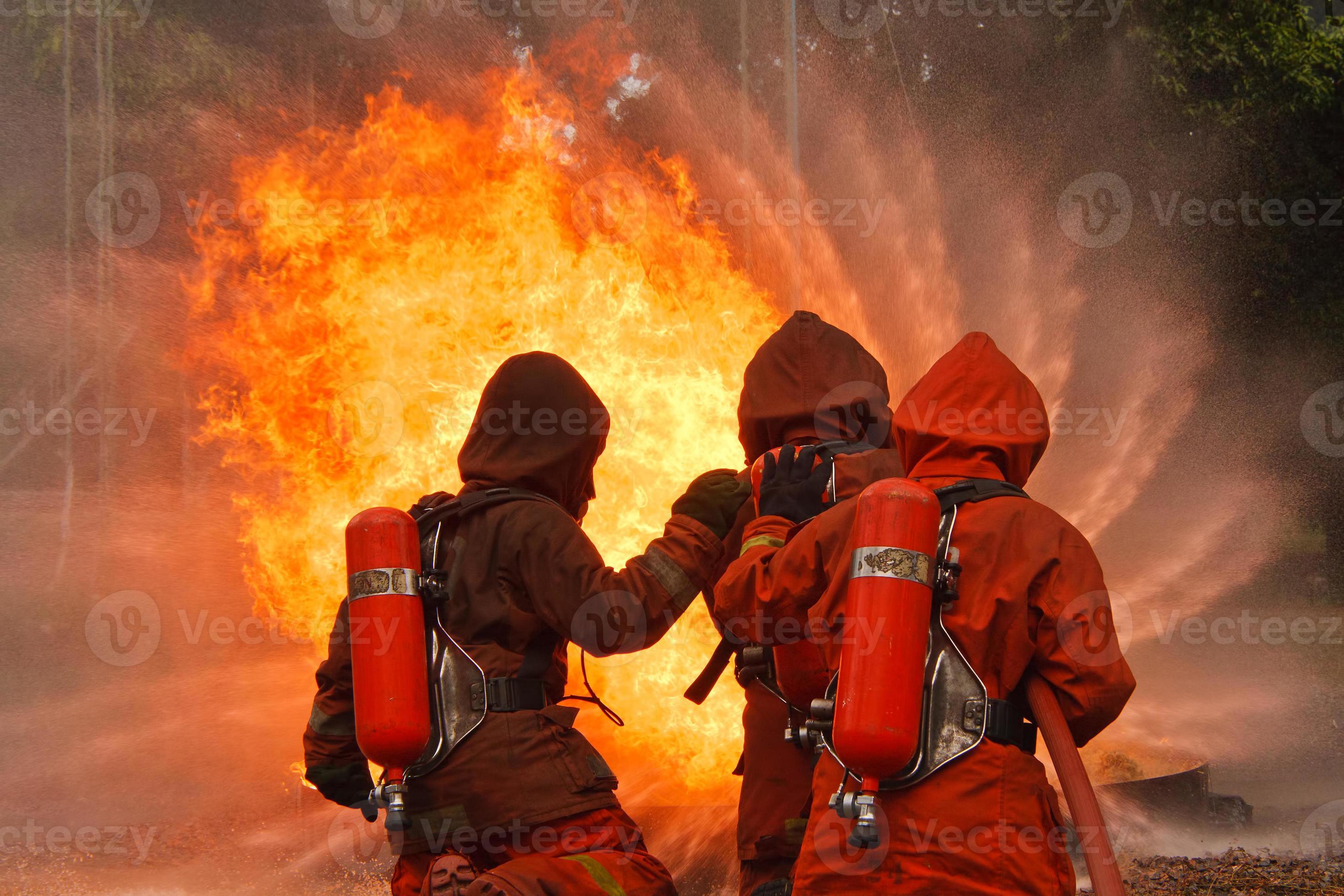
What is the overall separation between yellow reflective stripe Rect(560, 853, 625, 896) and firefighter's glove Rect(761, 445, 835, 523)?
1.26 metres

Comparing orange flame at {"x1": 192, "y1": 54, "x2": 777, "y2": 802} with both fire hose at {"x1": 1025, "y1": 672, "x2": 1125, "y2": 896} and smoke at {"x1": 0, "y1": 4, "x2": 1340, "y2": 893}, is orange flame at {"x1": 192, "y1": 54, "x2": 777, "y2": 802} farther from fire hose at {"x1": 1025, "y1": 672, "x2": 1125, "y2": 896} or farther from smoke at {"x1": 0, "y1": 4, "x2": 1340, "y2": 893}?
fire hose at {"x1": 1025, "y1": 672, "x2": 1125, "y2": 896}

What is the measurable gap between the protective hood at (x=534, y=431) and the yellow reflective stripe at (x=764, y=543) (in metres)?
0.74

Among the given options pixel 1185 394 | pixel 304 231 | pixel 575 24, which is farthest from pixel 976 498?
pixel 1185 394

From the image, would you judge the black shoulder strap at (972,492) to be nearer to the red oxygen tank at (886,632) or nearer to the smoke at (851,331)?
the red oxygen tank at (886,632)

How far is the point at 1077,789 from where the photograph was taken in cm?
333

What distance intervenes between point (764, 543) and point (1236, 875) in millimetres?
4768

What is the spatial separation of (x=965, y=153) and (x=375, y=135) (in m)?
6.92

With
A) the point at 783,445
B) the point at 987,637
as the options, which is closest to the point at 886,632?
the point at 987,637

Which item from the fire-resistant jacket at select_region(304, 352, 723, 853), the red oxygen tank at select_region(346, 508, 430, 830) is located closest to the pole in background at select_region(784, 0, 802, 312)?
the fire-resistant jacket at select_region(304, 352, 723, 853)

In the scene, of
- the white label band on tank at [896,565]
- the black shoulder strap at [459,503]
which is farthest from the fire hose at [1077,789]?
the black shoulder strap at [459,503]

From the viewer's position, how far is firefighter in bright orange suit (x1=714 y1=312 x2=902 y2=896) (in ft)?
14.3

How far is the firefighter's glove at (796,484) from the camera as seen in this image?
13.9 feet

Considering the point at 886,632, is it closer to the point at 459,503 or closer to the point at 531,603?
the point at 531,603

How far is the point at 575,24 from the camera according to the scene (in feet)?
43.8
